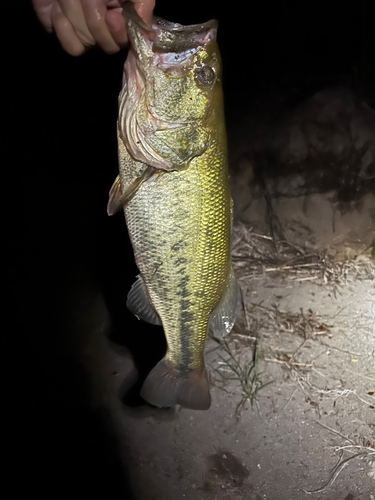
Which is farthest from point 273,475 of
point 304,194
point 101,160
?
point 304,194

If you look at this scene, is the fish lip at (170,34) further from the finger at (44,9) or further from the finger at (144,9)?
the finger at (44,9)

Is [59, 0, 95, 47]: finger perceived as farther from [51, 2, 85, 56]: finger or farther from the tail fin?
the tail fin

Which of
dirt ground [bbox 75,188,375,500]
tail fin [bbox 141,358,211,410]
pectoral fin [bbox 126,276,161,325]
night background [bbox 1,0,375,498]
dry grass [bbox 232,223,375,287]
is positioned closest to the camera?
pectoral fin [bbox 126,276,161,325]

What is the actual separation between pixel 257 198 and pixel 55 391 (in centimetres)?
258

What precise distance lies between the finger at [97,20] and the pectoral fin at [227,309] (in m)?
0.97

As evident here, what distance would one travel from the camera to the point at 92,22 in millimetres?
1195

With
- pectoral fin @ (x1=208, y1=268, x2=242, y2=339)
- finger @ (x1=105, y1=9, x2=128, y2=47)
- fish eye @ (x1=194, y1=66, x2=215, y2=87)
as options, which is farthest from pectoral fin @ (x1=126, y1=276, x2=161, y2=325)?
finger @ (x1=105, y1=9, x2=128, y2=47)

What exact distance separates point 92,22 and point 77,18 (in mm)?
64

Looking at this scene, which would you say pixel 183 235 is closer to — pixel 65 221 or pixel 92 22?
pixel 92 22

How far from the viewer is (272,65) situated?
3.32 metres

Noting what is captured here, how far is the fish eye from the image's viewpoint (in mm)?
1238

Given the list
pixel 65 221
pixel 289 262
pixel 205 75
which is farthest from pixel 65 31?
pixel 289 262

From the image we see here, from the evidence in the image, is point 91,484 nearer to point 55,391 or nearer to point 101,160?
point 55,391

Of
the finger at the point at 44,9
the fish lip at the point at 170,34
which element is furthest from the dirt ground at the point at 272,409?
the fish lip at the point at 170,34
